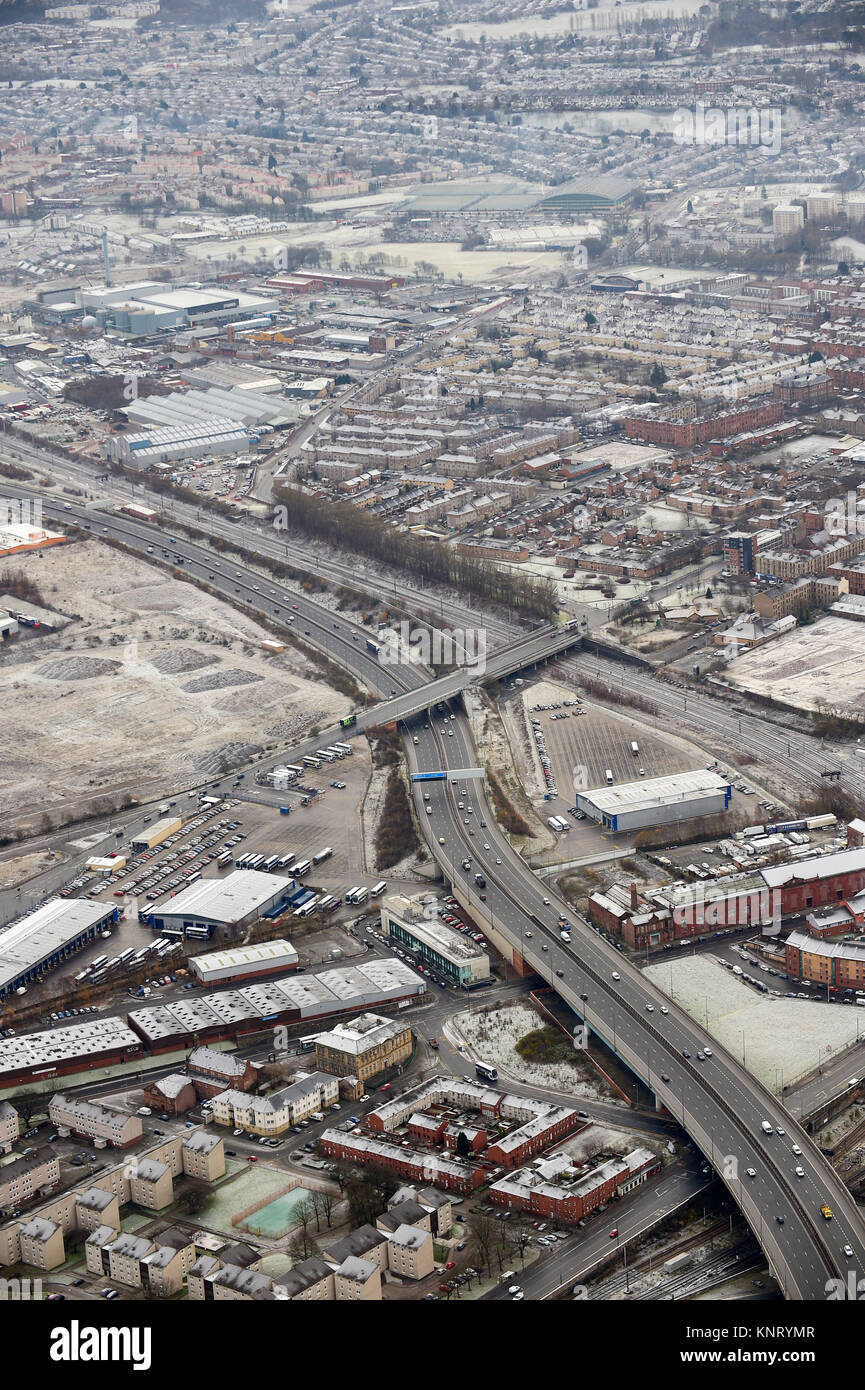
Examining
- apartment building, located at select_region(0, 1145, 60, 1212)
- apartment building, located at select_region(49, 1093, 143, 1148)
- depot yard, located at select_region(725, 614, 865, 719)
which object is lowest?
apartment building, located at select_region(49, 1093, 143, 1148)

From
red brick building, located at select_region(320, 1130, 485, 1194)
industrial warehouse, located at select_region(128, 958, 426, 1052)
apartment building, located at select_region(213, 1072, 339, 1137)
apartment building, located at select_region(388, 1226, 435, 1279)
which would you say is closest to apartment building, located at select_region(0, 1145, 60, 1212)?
apartment building, located at select_region(213, 1072, 339, 1137)

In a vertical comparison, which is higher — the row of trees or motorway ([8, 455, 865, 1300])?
the row of trees

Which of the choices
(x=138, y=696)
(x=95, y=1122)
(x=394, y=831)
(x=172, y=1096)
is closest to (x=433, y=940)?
(x=394, y=831)

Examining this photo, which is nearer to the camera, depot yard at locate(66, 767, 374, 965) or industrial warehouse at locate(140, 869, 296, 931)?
industrial warehouse at locate(140, 869, 296, 931)

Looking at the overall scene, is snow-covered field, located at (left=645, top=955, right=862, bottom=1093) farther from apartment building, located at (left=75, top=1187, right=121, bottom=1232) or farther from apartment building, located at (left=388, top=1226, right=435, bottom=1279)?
apartment building, located at (left=75, top=1187, right=121, bottom=1232)

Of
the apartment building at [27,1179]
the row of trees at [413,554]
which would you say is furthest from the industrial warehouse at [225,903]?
the row of trees at [413,554]

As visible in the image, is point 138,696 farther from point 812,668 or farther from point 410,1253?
point 410,1253

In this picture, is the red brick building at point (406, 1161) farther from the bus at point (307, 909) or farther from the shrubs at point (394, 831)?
the shrubs at point (394, 831)

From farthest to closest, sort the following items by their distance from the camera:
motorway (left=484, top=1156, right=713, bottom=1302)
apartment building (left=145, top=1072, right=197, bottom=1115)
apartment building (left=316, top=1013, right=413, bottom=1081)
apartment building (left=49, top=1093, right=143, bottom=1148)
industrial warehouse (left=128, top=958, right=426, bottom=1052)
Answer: industrial warehouse (left=128, top=958, right=426, bottom=1052)
apartment building (left=316, top=1013, right=413, bottom=1081)
apartment building (left=145, top=1072, right=197, bottom=1115)
apartment building (left=49, top=1093, right=143, bottom=1148)
motorway (left=484, top=1156, right=713, bottom=1302)
